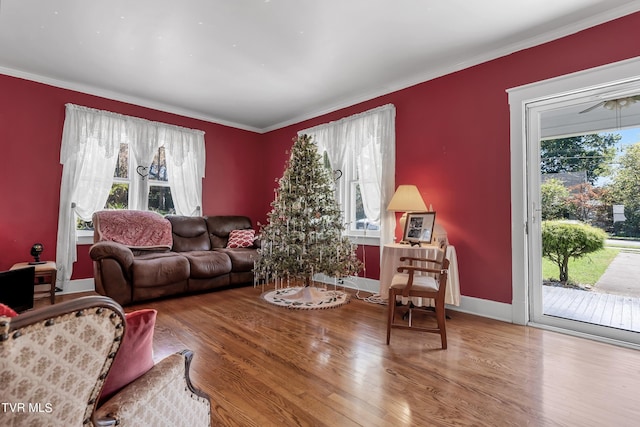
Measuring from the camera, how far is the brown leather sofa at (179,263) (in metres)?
3.34

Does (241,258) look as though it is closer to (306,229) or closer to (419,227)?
(306,229)

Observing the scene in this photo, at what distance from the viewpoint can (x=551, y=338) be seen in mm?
2551

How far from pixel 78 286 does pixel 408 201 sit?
4109 mm

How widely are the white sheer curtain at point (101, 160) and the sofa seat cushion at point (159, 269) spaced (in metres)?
0.91

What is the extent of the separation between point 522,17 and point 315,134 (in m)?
2.84

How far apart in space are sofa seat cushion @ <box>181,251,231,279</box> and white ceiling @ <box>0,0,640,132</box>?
211 cm

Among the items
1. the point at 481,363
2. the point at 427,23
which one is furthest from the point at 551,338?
the point at 427,23

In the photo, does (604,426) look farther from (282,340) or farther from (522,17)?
(522,17)

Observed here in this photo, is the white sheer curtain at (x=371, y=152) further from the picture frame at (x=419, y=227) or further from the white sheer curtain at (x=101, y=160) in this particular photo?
the white sheer curtain at (x=101, y=160)

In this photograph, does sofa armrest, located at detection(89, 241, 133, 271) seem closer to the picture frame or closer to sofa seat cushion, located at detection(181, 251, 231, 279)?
sofa seat cushion, located at detection(181, 251, 231, 279)

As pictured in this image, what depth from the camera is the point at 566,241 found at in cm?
286

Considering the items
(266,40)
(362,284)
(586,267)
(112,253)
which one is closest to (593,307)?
(586,267)

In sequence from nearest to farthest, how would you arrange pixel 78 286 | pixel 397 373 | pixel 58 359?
pixel 58 359 → pixel 397 373 → pixel 78 286

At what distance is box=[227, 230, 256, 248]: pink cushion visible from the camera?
477 centimetres
